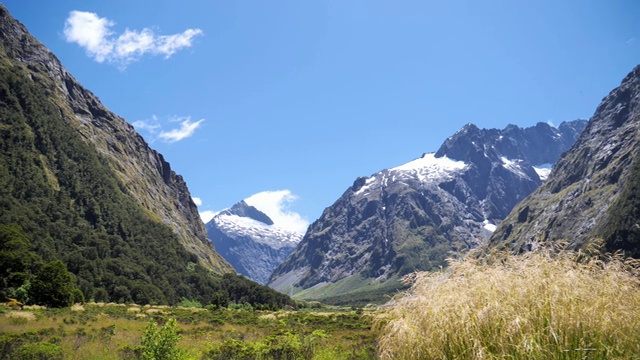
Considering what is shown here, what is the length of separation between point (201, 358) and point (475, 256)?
47.6ft

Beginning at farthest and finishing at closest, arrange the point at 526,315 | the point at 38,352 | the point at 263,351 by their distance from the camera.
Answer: the point at 263,351, the point at 38,352, the point at 526,315

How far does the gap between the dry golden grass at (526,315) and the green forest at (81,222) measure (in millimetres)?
91443

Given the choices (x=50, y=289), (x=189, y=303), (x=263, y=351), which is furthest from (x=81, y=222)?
(x=263, y=351)

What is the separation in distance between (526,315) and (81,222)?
17146cm

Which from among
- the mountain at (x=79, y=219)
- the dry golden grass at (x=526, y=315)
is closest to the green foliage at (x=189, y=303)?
the mountain at (x=79, y=219)

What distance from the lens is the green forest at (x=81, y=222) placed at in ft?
403

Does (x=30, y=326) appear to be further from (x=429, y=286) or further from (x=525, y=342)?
(x=525, y=342)

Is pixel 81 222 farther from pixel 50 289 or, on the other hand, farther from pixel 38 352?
pixel 38 352

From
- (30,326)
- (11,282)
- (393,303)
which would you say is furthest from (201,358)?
(11,282)

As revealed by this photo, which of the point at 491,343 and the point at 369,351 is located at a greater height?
the point at 491,343

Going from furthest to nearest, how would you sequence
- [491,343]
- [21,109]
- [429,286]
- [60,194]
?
[21,109]
[60,194]
[429,286]
[491,343]

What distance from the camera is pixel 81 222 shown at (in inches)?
6009

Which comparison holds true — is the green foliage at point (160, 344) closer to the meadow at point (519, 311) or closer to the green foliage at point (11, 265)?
the meadow at point (519, 311)

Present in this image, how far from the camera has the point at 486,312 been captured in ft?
29.7
